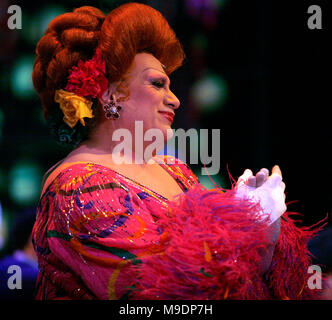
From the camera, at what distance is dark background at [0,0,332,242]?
6.39 ft

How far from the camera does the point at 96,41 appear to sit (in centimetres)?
137

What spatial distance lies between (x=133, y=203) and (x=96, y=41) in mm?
585

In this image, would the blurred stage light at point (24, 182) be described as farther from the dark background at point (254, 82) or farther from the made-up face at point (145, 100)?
the made-up face at point (145, 100)

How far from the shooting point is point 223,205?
1097 millimetres

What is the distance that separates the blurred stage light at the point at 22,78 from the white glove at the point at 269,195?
62.0 inches

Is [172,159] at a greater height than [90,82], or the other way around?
[90,82]

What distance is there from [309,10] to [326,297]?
127 centimetres

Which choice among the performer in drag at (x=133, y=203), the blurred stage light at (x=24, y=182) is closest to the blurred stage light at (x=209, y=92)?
the performer in drag at (x=133, y=203)

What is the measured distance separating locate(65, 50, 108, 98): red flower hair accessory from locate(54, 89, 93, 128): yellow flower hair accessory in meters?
0.02

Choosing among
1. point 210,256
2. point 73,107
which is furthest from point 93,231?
point 73,107

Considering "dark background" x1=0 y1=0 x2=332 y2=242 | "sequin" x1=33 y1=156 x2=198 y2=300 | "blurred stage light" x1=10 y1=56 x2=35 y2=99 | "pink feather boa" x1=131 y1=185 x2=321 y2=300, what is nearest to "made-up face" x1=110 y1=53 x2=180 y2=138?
"sequin" x1=33 y1=156 x2=198 y2=300

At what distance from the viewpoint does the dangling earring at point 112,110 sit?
4.52 feet
